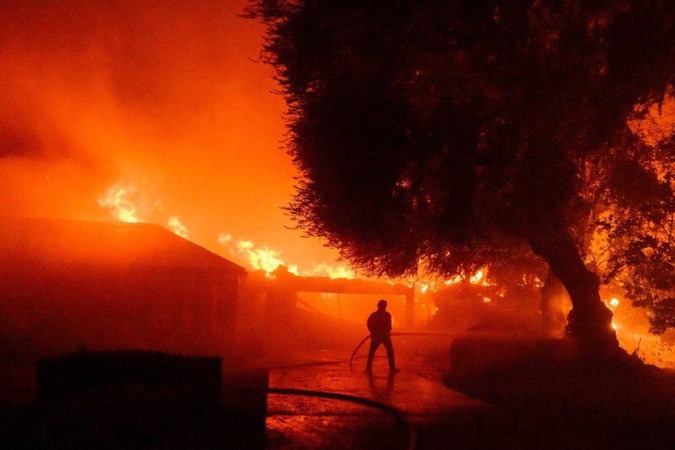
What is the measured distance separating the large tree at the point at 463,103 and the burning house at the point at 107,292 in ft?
33.9

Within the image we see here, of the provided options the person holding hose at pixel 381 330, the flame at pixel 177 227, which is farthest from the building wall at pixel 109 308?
the flame at pixel 177 227

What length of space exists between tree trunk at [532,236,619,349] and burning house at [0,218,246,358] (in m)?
12.2

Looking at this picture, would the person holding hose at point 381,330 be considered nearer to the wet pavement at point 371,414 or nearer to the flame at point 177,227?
the wet pavement at point 371,414

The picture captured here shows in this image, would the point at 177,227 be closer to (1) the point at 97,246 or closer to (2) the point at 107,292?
(1) the point at 97,246

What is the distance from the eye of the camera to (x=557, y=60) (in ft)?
36.4

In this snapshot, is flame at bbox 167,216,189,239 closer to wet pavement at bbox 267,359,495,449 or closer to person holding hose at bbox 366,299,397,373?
person holding hose at bbox 366,299,397,373

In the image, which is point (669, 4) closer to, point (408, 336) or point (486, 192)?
point (486, 192)

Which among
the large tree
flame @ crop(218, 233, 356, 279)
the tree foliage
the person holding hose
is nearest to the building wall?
the person holding hose

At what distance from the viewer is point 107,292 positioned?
20453mm

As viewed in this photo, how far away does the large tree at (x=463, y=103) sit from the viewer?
36.8 feet

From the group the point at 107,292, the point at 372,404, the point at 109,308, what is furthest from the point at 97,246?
the point at 372,404

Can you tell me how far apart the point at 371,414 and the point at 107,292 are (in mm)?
14288

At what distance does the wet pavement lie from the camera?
7367 millimetres

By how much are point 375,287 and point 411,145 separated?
23525 millimetres
